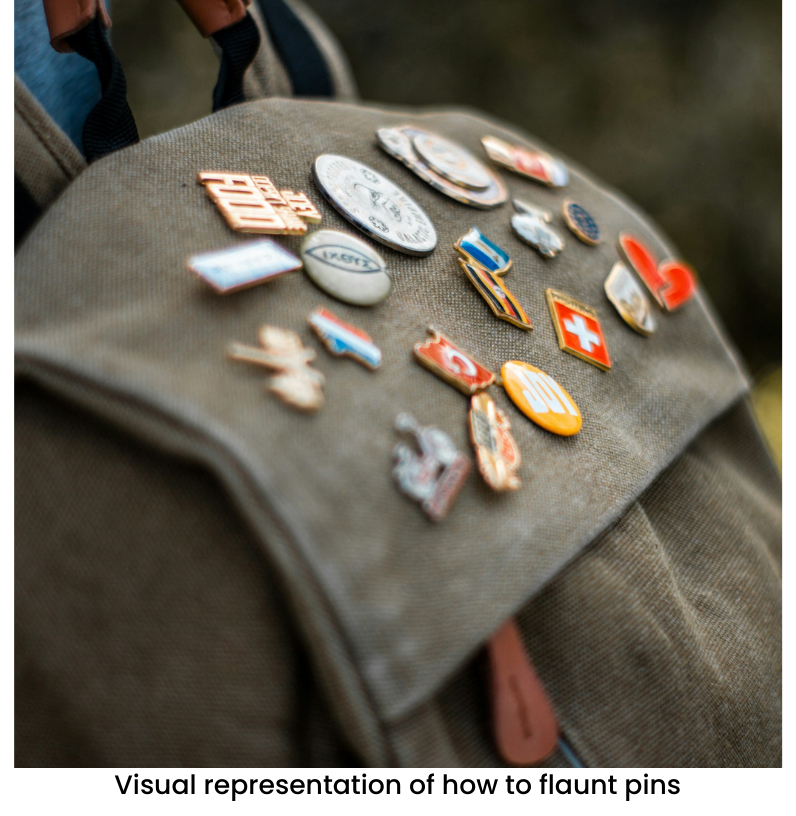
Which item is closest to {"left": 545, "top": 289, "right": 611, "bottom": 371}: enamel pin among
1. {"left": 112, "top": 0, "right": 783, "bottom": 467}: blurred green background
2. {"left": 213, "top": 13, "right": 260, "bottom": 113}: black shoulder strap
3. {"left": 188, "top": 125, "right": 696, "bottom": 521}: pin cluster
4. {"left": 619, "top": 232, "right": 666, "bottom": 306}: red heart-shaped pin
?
{"left": 188, "top": 125, "right": 696, "bottom": 521}: pin cluster

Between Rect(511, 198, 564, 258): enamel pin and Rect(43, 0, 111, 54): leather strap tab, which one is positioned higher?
Rect(43, 0, 111, 54): leather strap tab

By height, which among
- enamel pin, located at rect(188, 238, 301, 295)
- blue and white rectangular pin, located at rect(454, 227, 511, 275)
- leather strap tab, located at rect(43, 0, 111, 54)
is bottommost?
blue and white rectangular pin, located at rect(454, 227, 511, 275)

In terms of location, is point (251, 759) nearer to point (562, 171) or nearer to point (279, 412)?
point (279, 412)

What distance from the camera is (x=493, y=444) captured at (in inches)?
13.0

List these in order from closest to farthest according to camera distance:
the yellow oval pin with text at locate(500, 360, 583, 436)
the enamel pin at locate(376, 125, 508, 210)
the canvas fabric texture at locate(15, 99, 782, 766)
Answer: the canvas fabric texture at locate(15, 99, 782, 766), the yellow oval pin with text at locate(500, 360, 583, 436), the enamel pin at locate(376, 125, 508, 210)

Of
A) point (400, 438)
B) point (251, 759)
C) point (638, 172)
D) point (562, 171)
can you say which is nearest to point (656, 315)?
point (562, 171)

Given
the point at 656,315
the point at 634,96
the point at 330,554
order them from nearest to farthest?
the point at 330,554 → the point at 656,315 → the point at 634,96

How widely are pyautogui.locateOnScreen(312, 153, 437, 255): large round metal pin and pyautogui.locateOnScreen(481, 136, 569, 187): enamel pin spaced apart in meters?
0.16

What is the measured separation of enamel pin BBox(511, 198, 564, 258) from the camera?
0.48 meters

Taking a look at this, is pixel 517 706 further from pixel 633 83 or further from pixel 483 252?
pixel 633 83

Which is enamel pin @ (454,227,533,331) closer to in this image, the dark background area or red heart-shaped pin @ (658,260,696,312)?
red heart-shaped pin @ (658,260,696,312)

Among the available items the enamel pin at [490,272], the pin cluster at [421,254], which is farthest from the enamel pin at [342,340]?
the enamel pin at [490,272]

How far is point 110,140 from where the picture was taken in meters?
0.38

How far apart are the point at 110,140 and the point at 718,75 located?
1020 mm
